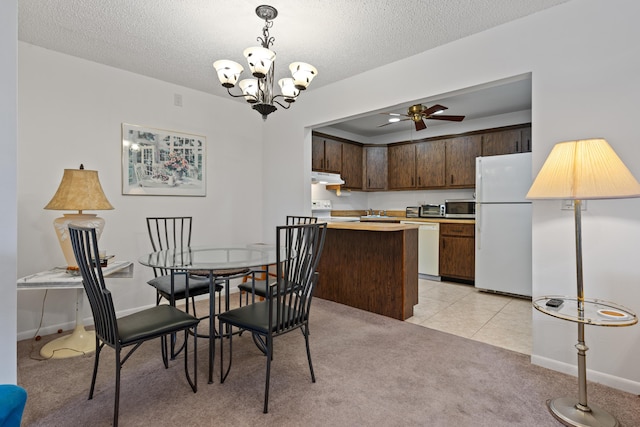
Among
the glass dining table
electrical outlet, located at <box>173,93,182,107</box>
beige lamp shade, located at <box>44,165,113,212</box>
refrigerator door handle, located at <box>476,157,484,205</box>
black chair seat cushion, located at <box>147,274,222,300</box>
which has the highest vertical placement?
electrical outlet, located at <box>173,93,182,107</box>

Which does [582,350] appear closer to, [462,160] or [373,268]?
[373,268]

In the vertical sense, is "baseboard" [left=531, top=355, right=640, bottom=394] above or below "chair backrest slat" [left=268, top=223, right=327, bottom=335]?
below

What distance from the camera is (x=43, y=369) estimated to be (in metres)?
2.18

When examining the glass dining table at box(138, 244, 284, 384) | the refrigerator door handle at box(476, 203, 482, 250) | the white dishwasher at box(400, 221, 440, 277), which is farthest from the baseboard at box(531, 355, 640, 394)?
the white dishwasher at box(400, 221, 440, 277)

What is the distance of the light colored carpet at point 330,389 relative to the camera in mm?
1680

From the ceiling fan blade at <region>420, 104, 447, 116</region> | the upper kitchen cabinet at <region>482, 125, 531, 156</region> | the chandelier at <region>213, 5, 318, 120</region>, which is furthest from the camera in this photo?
the upper kitchen cabinet at <region>482, 125, 531, 156</region>

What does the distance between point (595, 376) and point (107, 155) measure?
433 cm

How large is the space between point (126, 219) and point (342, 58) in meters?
2.69

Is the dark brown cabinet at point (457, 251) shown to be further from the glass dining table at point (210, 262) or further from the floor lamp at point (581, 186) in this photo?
the glass dining table at point (210, 262)

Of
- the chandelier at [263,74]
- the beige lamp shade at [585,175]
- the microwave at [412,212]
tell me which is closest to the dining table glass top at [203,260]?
the chandelier at [263,74]

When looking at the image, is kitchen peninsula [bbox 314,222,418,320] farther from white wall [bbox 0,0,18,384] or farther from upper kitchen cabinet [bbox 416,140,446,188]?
white wall [bbox 0,0,18,384]

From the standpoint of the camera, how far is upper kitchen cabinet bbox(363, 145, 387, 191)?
581 centimetres

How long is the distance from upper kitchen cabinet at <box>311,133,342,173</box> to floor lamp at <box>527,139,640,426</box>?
346cm

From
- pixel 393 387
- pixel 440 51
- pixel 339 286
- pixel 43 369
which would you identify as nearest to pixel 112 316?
pixel 43 369
